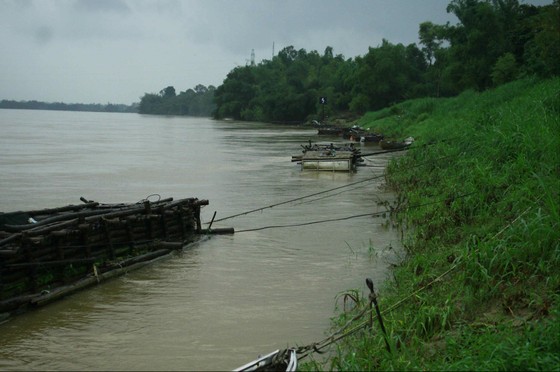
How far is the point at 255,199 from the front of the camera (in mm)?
21453

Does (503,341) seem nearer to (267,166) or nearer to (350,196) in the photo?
(350,196)

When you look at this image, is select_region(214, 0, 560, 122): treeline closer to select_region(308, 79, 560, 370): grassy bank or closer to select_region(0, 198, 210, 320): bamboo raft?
select_region(308, 79, 560, 370): grassy bank

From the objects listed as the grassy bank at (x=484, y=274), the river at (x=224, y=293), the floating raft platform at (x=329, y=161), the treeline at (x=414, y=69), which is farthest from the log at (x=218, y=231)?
the floating raft platform at (x=329, y=161)

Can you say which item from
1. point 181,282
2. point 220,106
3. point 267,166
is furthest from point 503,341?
point 220,106

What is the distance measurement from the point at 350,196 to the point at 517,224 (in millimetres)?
12797

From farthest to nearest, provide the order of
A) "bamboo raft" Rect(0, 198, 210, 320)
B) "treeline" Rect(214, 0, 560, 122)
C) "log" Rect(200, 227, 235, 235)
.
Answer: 1. "treeline" Rect(214, 0, 560, 122)
2. "log" Rect(200, 227, 235, 235)
3. "bamboo raft" Rect(0, 198, 210, 320)

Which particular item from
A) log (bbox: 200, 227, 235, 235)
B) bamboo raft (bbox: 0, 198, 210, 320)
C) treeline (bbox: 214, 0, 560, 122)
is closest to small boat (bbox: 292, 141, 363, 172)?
treeline (bbox: 214, 0, 560, 122)

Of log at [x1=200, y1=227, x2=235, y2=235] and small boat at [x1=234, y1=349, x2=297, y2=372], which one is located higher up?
small boat at [x1=234, y1=349, x2=297, y2=372]

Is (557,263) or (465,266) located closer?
(557,263)

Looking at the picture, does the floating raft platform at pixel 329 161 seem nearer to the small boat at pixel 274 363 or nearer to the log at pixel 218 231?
the log at pixel 218 231

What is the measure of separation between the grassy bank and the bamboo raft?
16.4 feet

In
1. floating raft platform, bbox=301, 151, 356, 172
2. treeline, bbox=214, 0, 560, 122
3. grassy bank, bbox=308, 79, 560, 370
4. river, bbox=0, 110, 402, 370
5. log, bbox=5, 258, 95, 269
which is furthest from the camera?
treeline, bbox=214, 0, 560, 122

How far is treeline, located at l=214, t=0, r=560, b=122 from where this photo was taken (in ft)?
132

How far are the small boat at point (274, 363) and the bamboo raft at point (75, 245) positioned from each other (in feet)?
16.3
